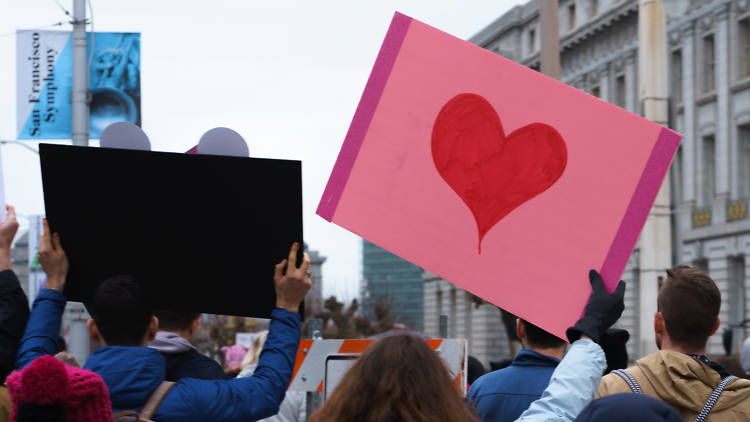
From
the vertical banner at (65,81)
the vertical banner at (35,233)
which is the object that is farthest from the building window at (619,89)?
the vertical banner at (65,81)

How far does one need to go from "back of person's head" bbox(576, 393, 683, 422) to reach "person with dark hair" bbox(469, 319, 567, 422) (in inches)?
68.9

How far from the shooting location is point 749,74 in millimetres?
40250

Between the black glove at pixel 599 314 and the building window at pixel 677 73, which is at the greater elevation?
the building window at pixel 677 73

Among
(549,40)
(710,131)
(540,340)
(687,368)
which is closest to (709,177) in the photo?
(710,131)

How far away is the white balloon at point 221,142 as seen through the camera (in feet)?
11.6

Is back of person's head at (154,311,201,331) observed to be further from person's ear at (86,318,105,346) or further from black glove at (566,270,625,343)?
black glove at (566,270,625,343)

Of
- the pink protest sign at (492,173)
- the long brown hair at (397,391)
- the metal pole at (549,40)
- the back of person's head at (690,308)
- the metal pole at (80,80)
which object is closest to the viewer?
the long brown hair at (397,391)

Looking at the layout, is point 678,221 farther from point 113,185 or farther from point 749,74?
point 749,74

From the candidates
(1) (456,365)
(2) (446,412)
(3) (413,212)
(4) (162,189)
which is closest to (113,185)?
(4) (162,189)

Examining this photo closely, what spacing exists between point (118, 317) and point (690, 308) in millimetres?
1845

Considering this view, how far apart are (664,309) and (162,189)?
1.71m

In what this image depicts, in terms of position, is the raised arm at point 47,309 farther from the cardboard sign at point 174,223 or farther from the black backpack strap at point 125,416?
the black backpack strap at point 125,416

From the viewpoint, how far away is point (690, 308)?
3791mm

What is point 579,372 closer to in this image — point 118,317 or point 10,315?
point 118,317
